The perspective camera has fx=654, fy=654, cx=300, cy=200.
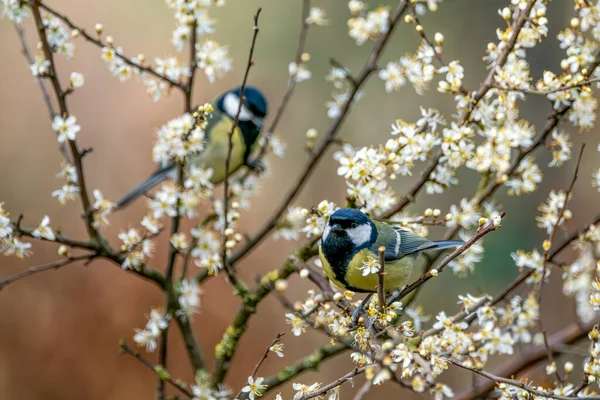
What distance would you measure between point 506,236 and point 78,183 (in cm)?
244

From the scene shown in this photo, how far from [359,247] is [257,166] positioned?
0.65m

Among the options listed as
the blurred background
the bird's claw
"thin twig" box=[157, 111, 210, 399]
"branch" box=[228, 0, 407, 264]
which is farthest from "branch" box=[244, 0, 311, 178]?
the blurred background

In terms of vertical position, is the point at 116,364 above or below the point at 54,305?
below

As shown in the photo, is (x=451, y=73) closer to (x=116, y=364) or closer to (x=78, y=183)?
(x=78, y=183)

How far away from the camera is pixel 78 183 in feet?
4.68

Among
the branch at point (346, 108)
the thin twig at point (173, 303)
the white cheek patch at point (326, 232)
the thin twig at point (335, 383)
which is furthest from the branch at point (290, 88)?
the thin twig at point (335, 383)

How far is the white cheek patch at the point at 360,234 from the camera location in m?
1.34

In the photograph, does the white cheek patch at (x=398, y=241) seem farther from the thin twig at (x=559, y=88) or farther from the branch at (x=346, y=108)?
the thin twig at (x=559, y=88)

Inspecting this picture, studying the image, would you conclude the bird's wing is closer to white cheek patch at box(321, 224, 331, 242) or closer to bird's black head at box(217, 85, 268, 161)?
white cheek patch at box(321, 224, 331, 242)

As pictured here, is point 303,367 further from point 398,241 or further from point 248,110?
point 248,110

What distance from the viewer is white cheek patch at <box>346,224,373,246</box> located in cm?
134

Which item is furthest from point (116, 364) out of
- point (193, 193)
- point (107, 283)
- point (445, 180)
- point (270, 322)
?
point (445, 180)

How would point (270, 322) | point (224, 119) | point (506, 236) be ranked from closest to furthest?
point (224, 119) → point (270, 322) → point (506, 236)

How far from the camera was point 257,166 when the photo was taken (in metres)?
1.95
